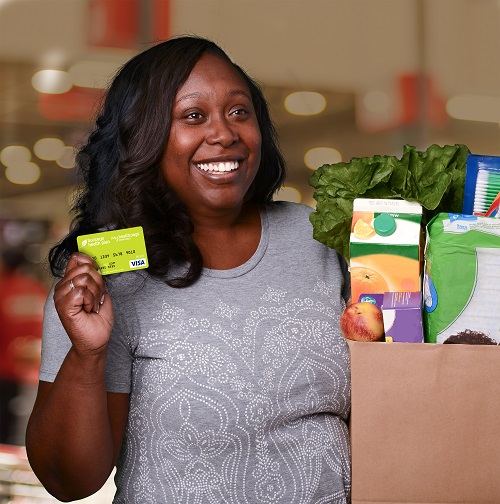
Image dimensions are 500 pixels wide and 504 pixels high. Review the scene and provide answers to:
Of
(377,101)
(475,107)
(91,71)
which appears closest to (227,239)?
(91,71)

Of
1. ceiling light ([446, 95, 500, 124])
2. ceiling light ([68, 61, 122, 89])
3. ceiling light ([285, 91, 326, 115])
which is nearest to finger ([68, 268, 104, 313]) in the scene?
ceiling light ([68, 61, 122, 89])

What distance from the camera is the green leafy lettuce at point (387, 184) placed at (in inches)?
64.7

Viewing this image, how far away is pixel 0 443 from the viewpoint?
4.00m

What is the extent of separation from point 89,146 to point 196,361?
587 millimetres

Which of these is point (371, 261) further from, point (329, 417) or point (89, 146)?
point (89, 146)

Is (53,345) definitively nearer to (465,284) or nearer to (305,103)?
(465,284)

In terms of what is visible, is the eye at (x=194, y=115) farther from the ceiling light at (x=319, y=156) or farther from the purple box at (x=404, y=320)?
the ceiling light at (x=319, y=156)

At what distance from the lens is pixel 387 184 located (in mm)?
1684

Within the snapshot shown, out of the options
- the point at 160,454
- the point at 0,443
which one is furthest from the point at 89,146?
the point at 0,443

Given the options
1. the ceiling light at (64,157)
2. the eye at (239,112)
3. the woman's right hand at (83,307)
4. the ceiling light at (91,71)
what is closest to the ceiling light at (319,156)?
the ceiling light at (91,71)

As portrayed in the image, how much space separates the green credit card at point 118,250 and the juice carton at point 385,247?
38 cm

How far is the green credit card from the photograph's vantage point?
156 cm

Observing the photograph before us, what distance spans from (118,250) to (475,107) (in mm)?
3303

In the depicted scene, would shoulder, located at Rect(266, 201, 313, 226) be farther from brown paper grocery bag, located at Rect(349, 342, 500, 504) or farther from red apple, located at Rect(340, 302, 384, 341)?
brown paper grocery bag, located at Rect(349, 342, 500, 504)
